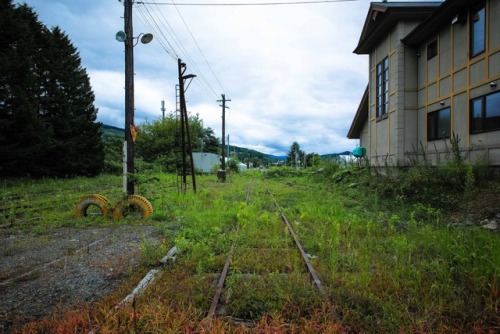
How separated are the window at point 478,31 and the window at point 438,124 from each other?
255 cm

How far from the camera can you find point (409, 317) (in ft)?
9.09

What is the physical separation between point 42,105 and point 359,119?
24908mm

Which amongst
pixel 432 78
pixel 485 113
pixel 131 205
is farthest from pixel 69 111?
pixel 485 113

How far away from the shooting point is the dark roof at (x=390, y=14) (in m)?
14.7

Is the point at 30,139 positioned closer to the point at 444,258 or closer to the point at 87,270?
the point at 87,270

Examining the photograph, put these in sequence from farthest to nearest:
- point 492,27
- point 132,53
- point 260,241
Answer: point 492,27
point 132,53
point 260,241

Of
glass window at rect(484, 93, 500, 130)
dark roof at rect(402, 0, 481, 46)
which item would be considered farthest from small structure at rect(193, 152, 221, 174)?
glass window at rect(484, 93, 500, 130)

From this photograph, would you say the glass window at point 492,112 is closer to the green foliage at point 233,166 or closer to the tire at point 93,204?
the tire at point 93,204

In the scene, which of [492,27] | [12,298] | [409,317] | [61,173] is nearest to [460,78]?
[492,27]

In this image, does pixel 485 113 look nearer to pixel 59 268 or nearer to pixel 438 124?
pixel 438 124

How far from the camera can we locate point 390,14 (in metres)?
14.9

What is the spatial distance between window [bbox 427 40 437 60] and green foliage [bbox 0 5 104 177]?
22.2m

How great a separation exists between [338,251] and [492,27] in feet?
35.8

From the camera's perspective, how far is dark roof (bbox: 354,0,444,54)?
14.7 meters
